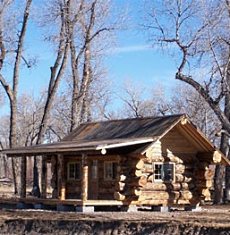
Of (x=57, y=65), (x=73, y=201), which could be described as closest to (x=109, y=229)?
(x=73, y=201)

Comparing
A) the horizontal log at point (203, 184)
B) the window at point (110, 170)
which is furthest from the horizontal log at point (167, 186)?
the window at point (110, 170)

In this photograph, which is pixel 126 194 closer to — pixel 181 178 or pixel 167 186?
pixel 167 186

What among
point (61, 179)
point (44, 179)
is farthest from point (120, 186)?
point (44, 179)

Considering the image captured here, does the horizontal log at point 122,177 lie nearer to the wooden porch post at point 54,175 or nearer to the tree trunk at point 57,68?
the wooden porch post at point 54,175

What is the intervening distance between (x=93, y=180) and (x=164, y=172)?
11.2 ft

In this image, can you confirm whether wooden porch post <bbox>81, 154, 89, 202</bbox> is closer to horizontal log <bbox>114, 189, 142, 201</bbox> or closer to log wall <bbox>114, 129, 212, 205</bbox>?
horizontal log <bbox>114, 189, 142, 201</bbox>

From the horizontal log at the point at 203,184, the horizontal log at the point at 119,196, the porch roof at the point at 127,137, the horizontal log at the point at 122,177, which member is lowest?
the horizontal log at the point at 119,196

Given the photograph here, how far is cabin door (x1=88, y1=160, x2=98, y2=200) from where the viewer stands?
31047mm

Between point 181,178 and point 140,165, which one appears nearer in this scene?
point 140,165

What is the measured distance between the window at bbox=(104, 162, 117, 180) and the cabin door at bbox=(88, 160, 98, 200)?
0.63m

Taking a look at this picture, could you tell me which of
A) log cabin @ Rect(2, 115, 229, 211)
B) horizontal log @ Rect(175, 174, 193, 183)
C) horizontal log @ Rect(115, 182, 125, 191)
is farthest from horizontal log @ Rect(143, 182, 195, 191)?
horizontal log @ Rect(115, 182, 125, 191)

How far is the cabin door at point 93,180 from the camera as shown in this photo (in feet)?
102

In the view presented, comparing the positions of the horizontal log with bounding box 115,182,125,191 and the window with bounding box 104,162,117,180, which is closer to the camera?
the horizontal log with bounding box 115,182,125,191

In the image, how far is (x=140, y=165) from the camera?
95.8 ft
